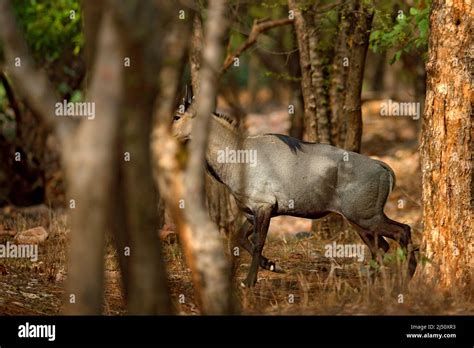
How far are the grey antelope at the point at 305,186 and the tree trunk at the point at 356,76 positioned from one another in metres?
2.74

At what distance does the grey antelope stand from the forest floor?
40cm

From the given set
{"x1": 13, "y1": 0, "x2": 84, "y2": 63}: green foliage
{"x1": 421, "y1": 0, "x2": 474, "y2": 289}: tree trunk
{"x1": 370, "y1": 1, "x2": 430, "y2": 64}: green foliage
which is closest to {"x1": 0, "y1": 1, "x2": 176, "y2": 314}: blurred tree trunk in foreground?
{"x1": 421, "y1": 0, "x2": 474, "y2": 289}: tree trunk

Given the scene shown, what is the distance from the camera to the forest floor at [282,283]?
9.37 metres

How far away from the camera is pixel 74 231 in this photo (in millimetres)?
6934

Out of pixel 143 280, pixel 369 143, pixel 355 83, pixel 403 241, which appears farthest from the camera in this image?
pixel 369 143

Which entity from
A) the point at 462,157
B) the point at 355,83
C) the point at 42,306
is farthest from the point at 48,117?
the point at 355,83

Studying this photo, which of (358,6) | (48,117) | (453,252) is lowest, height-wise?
(453,252)

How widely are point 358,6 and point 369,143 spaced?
12206 millimetres

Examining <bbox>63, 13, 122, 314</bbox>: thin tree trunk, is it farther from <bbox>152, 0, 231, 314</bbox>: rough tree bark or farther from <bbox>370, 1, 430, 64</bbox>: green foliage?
<bbox>370, 1, 430, 64</bbox>: green foliage

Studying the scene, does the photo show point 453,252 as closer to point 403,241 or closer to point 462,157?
point 462,157

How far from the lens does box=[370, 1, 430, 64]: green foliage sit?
12516 millimetres

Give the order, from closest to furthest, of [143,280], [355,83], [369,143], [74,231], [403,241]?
1. [74,231]
2. [143,280]
3. [403,241]
4. [355,83]
5. [369,143]

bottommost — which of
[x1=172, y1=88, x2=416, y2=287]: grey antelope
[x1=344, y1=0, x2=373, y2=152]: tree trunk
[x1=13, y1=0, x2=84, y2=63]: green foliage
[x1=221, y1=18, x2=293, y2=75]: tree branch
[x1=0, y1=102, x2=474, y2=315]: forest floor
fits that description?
[x1=0, y1=102, x2=474, y2=315]: forest floor

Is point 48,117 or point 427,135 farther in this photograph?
point 427,135
